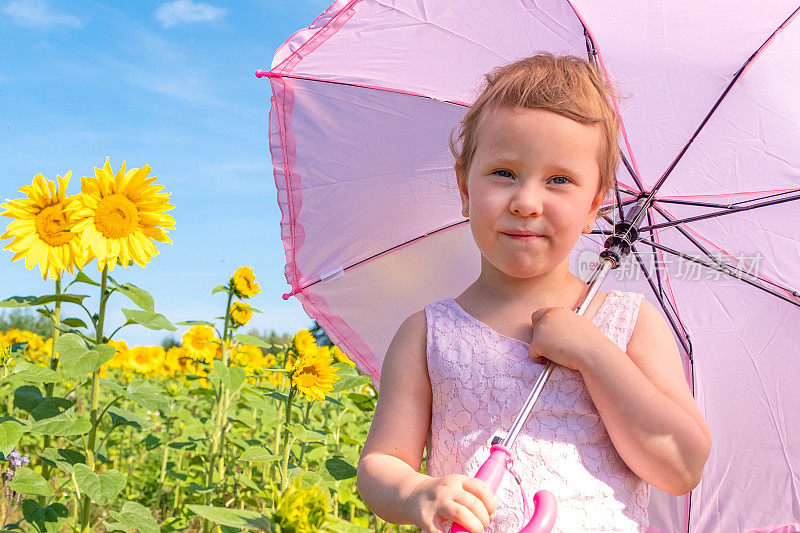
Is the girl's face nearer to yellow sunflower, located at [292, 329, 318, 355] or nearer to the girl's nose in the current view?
the girl's nose

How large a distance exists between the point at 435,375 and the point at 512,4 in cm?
105

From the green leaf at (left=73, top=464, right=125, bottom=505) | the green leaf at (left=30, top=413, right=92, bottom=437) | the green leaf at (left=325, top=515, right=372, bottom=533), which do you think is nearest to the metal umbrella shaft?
the green leaf at (left=325, top=515, right=372, bottom=533)

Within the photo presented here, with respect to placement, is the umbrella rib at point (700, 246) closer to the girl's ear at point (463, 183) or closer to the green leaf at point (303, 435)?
the girl's ear at point (463, 183)

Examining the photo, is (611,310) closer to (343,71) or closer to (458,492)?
(458,492)

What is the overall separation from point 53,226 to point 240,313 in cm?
112

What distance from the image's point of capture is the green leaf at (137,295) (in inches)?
89.7

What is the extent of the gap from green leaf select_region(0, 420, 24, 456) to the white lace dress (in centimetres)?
118

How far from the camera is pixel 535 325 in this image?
5.43 feet

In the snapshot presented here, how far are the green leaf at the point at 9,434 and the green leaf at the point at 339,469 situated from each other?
93 centimetres

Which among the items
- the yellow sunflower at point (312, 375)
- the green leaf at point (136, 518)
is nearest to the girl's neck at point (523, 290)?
the green leaf at point (136, 518)

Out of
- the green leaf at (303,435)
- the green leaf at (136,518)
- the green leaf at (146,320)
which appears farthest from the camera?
the green leaf at (303,435)

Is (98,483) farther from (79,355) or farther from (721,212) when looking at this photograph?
(721,212)

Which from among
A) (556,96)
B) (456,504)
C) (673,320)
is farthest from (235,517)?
(673,320)

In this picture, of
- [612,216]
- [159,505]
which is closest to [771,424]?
[612,216]
